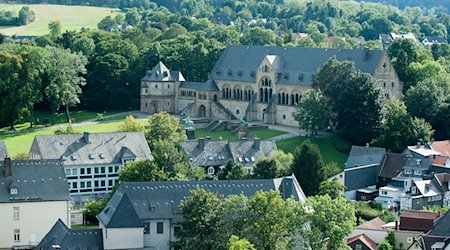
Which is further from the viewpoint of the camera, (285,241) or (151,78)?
(151,78)

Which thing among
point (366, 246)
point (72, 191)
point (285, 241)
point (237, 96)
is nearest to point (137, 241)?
point (285, 241)

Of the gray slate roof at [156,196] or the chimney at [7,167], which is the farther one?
the chimney at [7,167]

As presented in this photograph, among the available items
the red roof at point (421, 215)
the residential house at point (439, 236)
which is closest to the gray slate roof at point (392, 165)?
the red roof at point (421, 215)

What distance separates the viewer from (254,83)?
118m

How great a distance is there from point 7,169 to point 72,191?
14910mm

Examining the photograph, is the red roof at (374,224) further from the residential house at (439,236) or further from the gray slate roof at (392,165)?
the gray slate roof at (392,165)

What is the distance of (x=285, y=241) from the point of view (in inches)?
2502

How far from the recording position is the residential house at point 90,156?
Answer: 86.8m

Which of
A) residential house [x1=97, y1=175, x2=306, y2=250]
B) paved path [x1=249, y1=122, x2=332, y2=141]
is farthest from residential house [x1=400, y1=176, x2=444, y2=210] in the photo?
paved path [x1=249, y1=122, x2=332, y2=141]

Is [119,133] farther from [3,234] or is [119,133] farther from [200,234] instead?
[200,234]

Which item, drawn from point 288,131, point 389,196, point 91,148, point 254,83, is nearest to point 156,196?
point 91,148

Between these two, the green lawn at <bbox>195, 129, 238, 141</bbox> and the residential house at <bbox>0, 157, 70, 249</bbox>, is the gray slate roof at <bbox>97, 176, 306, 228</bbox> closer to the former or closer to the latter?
the residential house at <bbox>0, 157, 70, 249</bbox>

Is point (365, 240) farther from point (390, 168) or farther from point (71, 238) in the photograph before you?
point (390, 168)

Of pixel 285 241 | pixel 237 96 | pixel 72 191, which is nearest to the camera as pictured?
pixel 285 241
